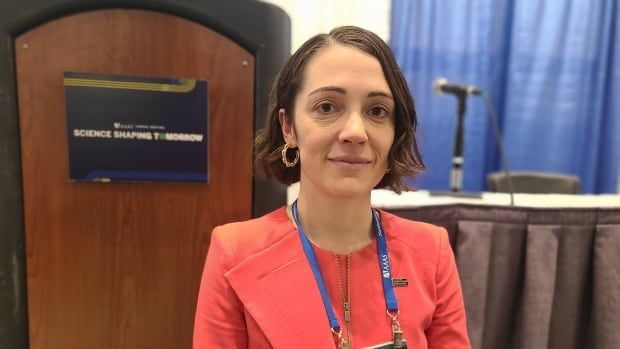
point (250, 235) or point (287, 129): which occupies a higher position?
point (287, 129)

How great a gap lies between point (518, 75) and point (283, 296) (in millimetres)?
2101

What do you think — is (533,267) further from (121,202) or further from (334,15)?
(334,15)

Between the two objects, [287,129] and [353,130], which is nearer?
[353,130]

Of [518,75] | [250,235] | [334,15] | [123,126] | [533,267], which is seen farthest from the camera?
[518,75]

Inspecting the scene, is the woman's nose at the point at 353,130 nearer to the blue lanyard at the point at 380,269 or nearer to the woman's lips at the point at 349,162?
the woman's lips at the point at 349,162

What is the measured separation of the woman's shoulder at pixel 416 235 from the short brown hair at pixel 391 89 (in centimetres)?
8

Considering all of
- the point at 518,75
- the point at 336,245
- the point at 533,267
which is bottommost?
the point at 533,267

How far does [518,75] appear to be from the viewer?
2.29 metres

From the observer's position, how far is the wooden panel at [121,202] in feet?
3.08

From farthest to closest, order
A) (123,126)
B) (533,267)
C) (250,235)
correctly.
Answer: (533,267) → (123,126) → (250,235)

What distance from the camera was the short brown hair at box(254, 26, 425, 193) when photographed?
765 mm

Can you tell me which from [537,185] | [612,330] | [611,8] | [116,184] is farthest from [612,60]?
[116,184]

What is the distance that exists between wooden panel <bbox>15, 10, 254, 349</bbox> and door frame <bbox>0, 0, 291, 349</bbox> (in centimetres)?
2

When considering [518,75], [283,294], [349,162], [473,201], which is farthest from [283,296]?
[518,75]
